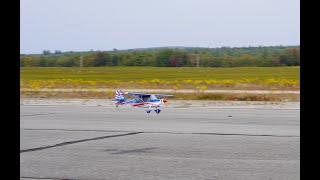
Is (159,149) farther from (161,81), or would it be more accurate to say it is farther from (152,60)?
(152,60)

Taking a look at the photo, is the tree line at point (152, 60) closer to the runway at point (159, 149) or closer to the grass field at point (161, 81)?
the grass field at point (161, 81)

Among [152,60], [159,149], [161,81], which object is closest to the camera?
[159,149]

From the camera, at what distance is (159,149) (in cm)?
886

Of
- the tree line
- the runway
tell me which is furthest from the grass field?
the runway

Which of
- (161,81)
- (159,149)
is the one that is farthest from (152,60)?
(159,149)

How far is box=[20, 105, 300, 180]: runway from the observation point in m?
6.57

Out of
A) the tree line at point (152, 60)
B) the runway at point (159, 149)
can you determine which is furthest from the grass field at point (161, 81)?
the runway at point (159, 149)

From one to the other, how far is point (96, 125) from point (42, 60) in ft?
273

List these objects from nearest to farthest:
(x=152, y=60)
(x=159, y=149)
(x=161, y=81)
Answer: (x=159, y=149) < (x=161, y=81) < (x=152, y=60)

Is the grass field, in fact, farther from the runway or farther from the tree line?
the runway

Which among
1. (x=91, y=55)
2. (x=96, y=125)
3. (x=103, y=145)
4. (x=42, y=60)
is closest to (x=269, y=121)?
(x=96, y=125)
